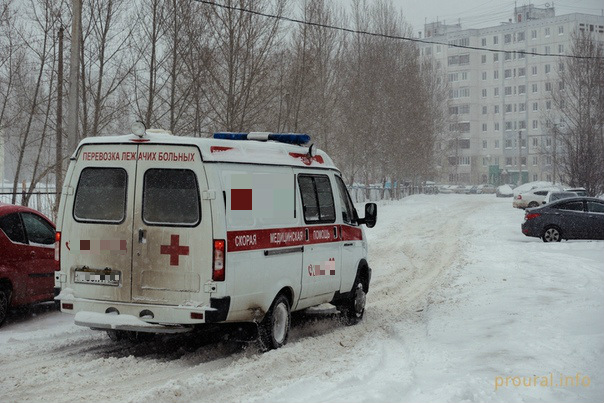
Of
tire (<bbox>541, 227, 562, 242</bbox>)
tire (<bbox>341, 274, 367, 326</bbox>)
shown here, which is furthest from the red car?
tire (<bbox>541, 227, 562, 242</bbox>)

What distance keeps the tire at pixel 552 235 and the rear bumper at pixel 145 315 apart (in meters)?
19.1

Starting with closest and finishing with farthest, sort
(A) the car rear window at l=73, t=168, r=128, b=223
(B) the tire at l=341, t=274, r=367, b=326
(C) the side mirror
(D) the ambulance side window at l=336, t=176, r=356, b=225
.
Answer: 1. (A) the car rear window at l=73, t=168, r=128, b=223
2. (D) the ambulance side window at l=336, t=176, r=356, b=225
3. (B) the tire at l=341, t=274, r=367, b=326
4. (C) the side mirror

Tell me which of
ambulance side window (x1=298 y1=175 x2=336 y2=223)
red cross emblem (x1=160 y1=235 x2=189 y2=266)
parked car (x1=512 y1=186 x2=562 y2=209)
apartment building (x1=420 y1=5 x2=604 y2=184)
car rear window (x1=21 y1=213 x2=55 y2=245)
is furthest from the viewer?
apartment building (x1=420 y1=5 x2=604 y2=184)

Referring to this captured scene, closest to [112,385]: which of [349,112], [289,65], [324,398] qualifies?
[324,398]

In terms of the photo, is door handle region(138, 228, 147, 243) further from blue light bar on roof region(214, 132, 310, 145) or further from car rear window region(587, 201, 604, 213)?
car rear window region(587, 201, 604, 213)

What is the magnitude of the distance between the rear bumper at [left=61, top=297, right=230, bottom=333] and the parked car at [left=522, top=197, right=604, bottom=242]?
19.1 meters

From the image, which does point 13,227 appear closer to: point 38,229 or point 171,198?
point 38,229

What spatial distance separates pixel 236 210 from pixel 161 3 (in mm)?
15780

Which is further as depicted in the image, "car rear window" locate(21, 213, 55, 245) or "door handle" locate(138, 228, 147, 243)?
"car rear window" locate(21, 213, 55, 245)

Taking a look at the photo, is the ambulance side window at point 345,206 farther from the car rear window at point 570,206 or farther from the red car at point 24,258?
the car rear window at point 570,206

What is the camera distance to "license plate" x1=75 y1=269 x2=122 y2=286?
7.97 meters

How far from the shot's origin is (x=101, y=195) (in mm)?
8180

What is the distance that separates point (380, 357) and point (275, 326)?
1.28 m

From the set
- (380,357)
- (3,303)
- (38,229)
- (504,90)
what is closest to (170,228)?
(380,357)
